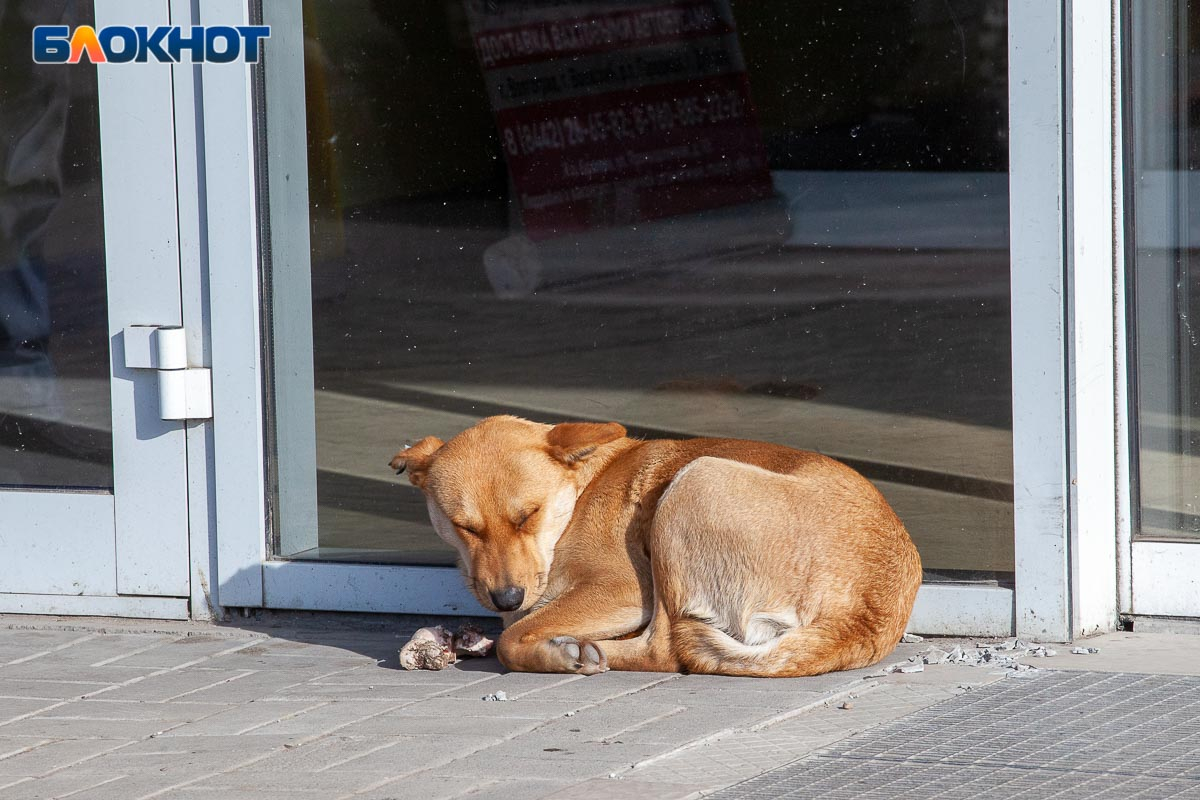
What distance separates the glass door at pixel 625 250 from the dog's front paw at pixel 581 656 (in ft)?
3.01

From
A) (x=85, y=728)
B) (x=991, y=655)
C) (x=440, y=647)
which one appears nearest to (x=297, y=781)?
(x=85, y=728)

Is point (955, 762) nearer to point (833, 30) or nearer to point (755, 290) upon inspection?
point (755, 290)

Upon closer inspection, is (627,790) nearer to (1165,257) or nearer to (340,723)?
(340,723)

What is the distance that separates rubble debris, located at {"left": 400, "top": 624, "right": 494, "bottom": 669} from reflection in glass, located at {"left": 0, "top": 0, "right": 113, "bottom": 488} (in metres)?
1.69

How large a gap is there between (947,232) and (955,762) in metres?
2.14

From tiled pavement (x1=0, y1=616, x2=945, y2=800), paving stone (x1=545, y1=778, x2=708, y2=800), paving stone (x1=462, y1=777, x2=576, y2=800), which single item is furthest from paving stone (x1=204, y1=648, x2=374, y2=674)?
paving stone (x1=545, y1=778, x2=708, y2=800)

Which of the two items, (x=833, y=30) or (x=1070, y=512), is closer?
(x=1070, y=512)

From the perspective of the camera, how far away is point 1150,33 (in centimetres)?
504

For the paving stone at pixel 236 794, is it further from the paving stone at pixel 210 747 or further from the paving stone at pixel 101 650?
the paving stone at pixel 101 650

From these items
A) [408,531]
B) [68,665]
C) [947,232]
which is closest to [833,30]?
[947,232]

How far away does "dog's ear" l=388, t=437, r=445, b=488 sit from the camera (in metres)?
5.16

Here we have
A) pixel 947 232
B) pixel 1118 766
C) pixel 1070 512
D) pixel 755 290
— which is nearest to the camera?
pixel 1118 766

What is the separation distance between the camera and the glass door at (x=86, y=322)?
5.72m

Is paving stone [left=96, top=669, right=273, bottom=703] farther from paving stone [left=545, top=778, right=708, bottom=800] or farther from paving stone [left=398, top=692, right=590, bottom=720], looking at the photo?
paving stone [left=545, top=778, right=708, bottom=800]
